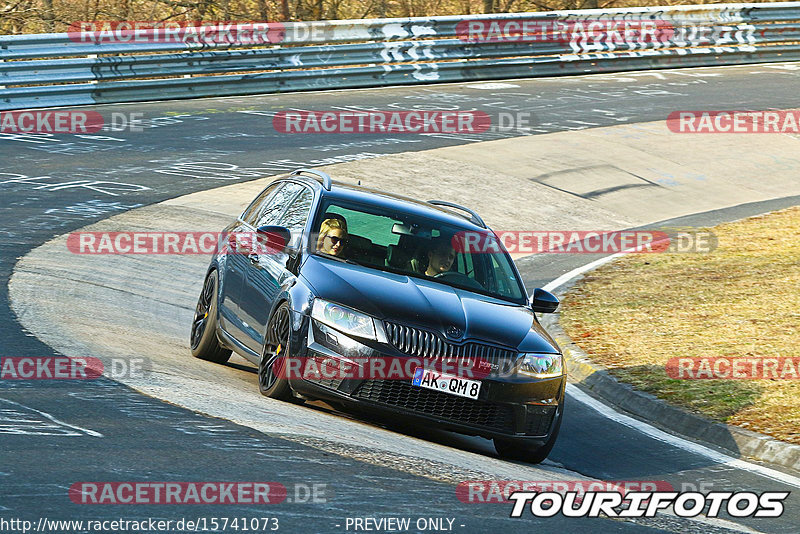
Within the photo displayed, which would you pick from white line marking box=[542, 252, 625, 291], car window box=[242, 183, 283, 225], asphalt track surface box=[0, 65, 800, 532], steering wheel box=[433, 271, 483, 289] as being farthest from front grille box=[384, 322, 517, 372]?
white line marking box=[542, 252, 625, 291]

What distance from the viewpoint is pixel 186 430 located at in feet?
23.2

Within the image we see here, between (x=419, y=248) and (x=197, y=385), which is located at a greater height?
(x=419, y=248)

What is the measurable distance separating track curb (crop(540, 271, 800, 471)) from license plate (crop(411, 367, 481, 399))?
234 centimetres

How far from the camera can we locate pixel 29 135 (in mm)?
19906

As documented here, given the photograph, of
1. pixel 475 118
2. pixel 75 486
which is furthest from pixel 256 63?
pixel 75 486

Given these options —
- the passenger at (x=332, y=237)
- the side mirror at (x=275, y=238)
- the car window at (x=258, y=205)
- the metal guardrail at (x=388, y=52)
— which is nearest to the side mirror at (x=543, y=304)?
the passenger at (x=332, y=237)

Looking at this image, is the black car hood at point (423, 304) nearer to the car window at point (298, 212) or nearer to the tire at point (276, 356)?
the tire at point (276, 356)

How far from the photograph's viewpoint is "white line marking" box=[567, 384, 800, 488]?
8352 mm

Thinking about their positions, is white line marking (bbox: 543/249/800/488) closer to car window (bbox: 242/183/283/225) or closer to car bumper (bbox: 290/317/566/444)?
car bumper (bbox: 290/317/566/444)

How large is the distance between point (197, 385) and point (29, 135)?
1269cm

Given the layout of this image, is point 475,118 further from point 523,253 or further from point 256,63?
point 523,253

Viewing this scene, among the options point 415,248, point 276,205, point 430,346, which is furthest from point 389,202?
point 430,346

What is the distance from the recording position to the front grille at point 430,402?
25.9 ft

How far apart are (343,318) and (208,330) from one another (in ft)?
7.94
